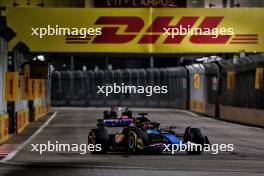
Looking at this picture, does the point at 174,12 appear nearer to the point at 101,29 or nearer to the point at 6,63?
the point at 101,29

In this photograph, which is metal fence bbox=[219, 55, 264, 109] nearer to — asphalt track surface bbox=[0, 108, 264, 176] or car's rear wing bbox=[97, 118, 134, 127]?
car's rear wing bbox=[97, 118, 134, 127]

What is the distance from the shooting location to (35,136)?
1265 inches

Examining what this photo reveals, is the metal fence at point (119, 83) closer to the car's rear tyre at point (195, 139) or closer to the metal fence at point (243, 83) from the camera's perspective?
the metal fence at point (243, 83)

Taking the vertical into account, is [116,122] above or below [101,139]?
below

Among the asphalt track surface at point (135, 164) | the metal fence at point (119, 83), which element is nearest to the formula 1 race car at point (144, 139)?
the asphalt track surface at point (135, 164)

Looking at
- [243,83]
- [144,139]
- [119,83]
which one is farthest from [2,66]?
[119,83]

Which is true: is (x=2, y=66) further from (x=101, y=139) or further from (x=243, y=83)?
(x=243, y=83)

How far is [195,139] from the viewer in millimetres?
21516

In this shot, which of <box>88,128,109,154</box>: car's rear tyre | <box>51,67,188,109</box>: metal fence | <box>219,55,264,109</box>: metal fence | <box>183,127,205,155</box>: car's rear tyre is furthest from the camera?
<box>51,67,188,109</box>: metal fence

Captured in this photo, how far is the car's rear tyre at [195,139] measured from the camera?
2142 centimetres

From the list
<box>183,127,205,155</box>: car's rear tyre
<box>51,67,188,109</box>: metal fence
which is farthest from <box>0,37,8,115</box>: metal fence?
<box>51,67,188,109</box>: metal fence

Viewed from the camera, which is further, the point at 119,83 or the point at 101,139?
the point at 119,83

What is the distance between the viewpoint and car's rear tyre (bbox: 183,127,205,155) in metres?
21.4

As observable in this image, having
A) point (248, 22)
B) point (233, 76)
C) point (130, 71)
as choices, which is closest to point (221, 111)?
point (233, 76)
